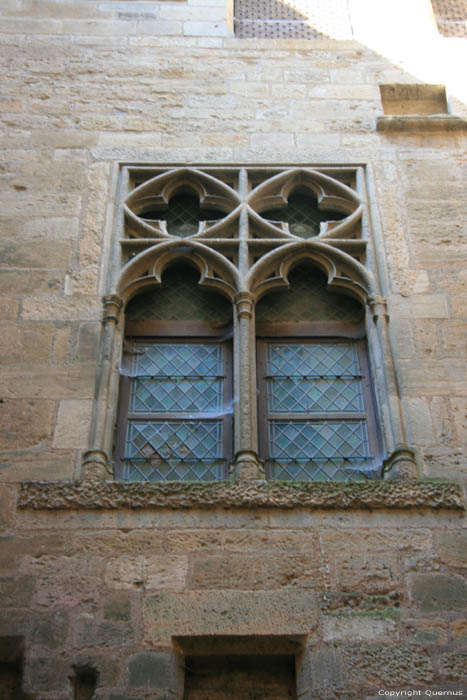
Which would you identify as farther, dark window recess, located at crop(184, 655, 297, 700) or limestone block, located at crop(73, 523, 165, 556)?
limestone block, located at crop(73, 523, 165, 556)

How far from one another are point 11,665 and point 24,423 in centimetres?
124

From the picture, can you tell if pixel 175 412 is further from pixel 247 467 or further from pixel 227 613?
pixel 227 613

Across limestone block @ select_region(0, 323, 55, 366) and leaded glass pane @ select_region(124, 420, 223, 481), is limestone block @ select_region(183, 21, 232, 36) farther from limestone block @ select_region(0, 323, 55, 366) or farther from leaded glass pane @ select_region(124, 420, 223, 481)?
leaded glass pane @ select_region(124, 420, 223, 481)

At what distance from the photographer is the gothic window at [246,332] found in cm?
474

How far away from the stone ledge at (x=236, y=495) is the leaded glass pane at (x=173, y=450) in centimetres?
36

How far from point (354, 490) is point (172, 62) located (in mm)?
3850

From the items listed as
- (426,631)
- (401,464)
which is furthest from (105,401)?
(426,631)

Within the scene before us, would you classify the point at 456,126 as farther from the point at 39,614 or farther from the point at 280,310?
the point at 39,614

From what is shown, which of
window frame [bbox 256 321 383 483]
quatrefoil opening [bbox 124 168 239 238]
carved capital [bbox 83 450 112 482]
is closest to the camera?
carved capital [bbox 83 450 112 482]

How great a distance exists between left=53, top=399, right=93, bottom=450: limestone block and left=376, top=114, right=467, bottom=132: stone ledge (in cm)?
302

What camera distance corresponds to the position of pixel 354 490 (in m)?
4.29

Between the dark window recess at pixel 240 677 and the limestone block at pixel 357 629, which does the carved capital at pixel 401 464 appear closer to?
the limestone block at pixel 357 629

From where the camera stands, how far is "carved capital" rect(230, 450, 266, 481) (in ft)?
14.5

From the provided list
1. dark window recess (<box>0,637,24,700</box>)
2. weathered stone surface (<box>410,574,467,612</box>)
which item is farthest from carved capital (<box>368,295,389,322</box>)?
dark window recess (<box>0,637,24,700</box>)
